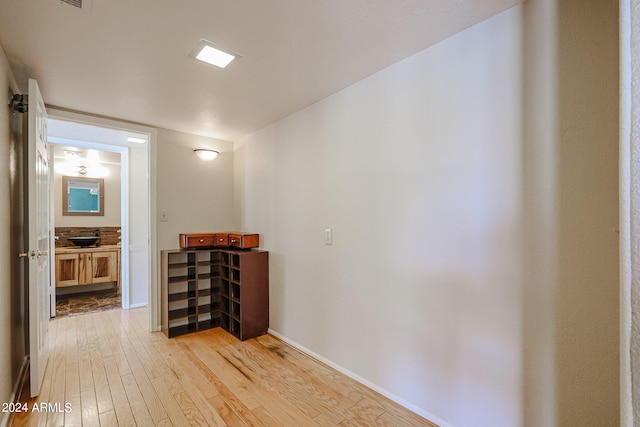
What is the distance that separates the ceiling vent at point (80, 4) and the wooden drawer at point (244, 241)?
7.07 feet

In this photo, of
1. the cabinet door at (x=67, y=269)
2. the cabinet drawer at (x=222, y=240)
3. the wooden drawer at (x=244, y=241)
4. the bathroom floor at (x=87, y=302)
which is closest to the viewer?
the wooden drawer at (x=244, y=241)

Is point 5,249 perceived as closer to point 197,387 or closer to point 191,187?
point 197,387

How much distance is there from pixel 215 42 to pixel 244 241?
1.96m

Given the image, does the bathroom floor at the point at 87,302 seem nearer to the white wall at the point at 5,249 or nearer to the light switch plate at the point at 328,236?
the white wall at the point at 5,249

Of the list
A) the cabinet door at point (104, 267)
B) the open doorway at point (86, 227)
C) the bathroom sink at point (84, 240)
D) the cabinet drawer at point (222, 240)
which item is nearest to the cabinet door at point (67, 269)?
the open doorway at point (86, 227)

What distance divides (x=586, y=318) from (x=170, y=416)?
224 centimetres

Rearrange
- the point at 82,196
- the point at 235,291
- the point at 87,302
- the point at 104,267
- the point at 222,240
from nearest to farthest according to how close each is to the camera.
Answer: the point at 235,291 < the point at 222,240 < the point at 87,302 < the point at 104,267 < the point at 82,196

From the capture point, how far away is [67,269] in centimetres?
448

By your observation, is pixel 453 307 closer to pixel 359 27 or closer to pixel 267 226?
pixel 359 27

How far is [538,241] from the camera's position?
1.35m

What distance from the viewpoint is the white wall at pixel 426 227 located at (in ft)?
4.80

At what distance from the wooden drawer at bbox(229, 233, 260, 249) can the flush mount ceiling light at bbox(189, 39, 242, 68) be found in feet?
5.73

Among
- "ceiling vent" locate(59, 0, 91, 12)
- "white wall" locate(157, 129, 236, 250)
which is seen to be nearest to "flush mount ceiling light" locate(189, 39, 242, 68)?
"ceiling vent" locate(59, 0, 91, 12)

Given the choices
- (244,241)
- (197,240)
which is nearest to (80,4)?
(244,241)
